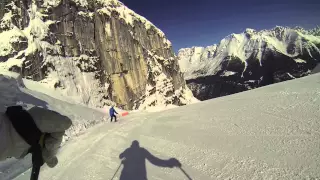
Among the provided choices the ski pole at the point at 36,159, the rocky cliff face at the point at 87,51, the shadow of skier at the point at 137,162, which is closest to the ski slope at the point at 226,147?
the shadow of skier at the point at 137,162

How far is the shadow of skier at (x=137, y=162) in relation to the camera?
683cm

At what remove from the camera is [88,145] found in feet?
37.9

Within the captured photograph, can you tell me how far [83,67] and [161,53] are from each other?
26166 millimetres

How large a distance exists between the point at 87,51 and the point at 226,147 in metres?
41.7

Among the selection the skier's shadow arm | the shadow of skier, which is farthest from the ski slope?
the skier's shadow arm

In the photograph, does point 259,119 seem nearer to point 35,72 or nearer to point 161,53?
point 35,72

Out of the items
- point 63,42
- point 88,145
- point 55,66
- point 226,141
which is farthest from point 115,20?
point 226,141

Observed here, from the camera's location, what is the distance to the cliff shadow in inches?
268

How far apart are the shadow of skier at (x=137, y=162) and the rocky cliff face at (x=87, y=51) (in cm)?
3212

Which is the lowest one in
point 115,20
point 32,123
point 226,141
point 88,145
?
point 88,145

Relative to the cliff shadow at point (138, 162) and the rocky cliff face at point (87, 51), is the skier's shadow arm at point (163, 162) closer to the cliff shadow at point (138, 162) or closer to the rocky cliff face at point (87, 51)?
the cliff shadow at point (138, 162)

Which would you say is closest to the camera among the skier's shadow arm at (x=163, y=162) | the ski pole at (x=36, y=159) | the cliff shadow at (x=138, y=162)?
the ski pole at (x=36, y=159)

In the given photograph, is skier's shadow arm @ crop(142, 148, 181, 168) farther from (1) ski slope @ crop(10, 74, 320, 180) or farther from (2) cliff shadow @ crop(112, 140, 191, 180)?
(1) ski slope @ crop(10, 74, 320, 180)

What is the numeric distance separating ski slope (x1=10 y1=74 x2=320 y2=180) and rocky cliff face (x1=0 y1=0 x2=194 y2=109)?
30.7 m
